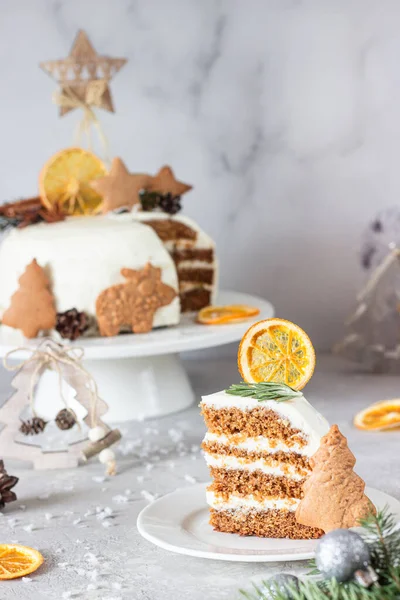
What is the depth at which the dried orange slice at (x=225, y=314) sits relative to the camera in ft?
10.9

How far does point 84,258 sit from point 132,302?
20 cm

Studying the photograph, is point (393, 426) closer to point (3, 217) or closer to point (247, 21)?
point (3, 217)

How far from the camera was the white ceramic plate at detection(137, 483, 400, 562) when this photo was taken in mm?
1905

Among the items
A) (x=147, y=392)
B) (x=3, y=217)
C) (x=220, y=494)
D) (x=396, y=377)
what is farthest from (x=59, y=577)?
(x=396, y=377)

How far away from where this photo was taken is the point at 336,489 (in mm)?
1944

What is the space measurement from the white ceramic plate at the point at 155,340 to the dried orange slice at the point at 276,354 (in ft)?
2.84

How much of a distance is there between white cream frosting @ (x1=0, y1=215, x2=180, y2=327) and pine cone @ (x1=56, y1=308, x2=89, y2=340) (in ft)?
0.17

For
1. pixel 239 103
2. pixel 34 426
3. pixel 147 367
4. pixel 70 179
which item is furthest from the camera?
pixel 239 103

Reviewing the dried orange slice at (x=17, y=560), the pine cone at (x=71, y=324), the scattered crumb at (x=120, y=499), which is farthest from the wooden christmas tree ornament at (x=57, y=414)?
the dried orange slice at (x=17, y=560)

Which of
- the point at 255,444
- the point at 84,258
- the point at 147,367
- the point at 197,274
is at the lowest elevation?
the point at 147,367

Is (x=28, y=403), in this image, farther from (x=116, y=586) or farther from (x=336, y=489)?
(x=336, y=489)

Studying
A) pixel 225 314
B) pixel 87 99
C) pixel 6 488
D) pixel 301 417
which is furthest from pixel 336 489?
pixel 87 99

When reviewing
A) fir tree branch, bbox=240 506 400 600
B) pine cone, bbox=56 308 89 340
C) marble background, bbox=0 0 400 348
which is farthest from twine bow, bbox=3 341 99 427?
marble background, bbox=0 0 400 348

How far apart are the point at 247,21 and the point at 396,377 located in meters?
1.49
